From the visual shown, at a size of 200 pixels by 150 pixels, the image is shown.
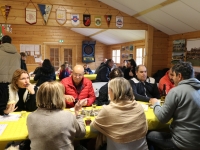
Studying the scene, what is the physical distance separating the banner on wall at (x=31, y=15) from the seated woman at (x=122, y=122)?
3379 mm

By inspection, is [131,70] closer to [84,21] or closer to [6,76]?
[84,21]

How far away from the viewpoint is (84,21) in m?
4.64

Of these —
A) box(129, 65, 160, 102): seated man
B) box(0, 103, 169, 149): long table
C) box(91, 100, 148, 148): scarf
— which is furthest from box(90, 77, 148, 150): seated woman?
box(129, 65, 160, 102): seated man

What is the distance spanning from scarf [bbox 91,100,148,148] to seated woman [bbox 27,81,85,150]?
0.23 m

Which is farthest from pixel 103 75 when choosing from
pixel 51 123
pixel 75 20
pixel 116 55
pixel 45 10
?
pixel 116 55

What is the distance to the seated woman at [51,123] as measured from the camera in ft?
4.37

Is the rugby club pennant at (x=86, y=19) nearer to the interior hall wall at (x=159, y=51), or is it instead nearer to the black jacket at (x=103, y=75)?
the black jacket at (x=103, y=75)

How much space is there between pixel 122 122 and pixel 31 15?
365cm

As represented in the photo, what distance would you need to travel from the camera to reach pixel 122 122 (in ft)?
4.87

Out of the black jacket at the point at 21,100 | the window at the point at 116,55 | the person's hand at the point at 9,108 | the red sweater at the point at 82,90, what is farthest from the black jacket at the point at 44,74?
the window at the point at 116,55

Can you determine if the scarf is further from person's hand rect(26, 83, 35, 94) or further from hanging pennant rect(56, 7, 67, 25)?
hanging pennant rect(56, 7, 67, 25)

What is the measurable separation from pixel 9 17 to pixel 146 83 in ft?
10.4

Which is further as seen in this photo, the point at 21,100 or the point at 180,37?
the point at 180,37

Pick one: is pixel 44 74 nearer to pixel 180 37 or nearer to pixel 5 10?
pixel 5 10
